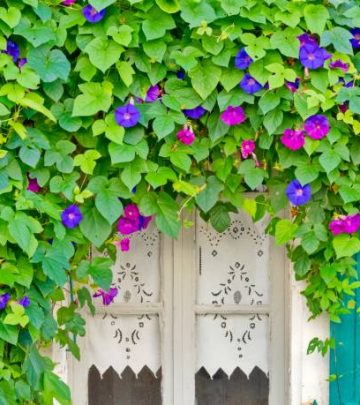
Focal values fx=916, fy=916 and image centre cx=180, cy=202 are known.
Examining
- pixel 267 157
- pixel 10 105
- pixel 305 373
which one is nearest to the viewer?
pixel 10 105

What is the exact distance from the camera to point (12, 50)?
2984mm

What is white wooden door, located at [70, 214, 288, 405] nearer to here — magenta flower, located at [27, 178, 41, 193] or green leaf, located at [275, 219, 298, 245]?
green leaf, located at [275, 219, 298, 245]

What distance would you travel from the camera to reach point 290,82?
9.95 ft

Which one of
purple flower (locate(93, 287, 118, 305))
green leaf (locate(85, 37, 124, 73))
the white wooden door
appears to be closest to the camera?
green leaf (locate(85, 37, 124, 73))

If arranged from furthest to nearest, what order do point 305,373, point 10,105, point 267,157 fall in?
point 305,373, point 267,157, point 10,105

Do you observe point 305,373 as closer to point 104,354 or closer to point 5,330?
point 104,354

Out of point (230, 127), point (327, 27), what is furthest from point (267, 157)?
point (327, 27)

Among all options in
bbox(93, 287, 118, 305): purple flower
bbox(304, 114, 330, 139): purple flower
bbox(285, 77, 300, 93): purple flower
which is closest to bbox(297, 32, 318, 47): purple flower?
bbox(285, 77, 300, 93): purple flower

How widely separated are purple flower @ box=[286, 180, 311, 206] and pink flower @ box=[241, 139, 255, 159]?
179 millimetres

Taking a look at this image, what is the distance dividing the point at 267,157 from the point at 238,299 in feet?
2.14

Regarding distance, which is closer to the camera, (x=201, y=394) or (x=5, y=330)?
(x=5, y=330)

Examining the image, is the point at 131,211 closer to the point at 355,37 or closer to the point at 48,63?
the point at 48,63

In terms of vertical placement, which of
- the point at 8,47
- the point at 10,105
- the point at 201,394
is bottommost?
the point at 201,394

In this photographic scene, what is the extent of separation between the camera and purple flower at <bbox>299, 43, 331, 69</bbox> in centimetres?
300
